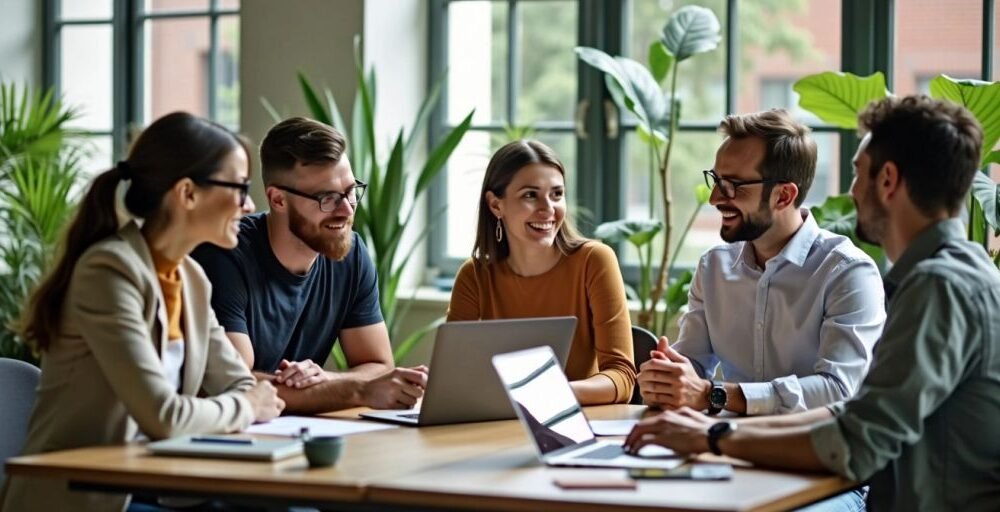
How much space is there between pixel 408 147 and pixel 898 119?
113 inches

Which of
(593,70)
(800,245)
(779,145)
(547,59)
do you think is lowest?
(800,245)

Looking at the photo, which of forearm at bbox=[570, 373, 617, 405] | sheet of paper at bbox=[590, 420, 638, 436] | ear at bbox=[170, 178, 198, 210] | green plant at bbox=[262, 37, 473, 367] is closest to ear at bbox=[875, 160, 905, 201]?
sheet of paper at bbox=[590, 420, 638, 436]

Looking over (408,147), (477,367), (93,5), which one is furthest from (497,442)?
(93,5)

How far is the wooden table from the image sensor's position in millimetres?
2096

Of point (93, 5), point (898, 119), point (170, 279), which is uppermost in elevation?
point (93, 5)

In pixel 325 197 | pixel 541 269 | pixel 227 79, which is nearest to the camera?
pixel 325 197

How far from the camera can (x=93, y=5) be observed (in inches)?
267


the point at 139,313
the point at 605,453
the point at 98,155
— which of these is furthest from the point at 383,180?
the point at 605,453

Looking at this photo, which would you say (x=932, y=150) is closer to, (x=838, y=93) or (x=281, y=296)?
(x=281, y=296)

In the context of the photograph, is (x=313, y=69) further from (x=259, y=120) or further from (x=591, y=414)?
(x=591, y=414)

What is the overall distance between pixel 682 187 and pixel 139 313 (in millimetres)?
9046

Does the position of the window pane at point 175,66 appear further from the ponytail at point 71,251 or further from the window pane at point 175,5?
the ponytail at point 71,251

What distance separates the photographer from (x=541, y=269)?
11.5 ft

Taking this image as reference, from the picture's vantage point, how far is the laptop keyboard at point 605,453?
246cm
